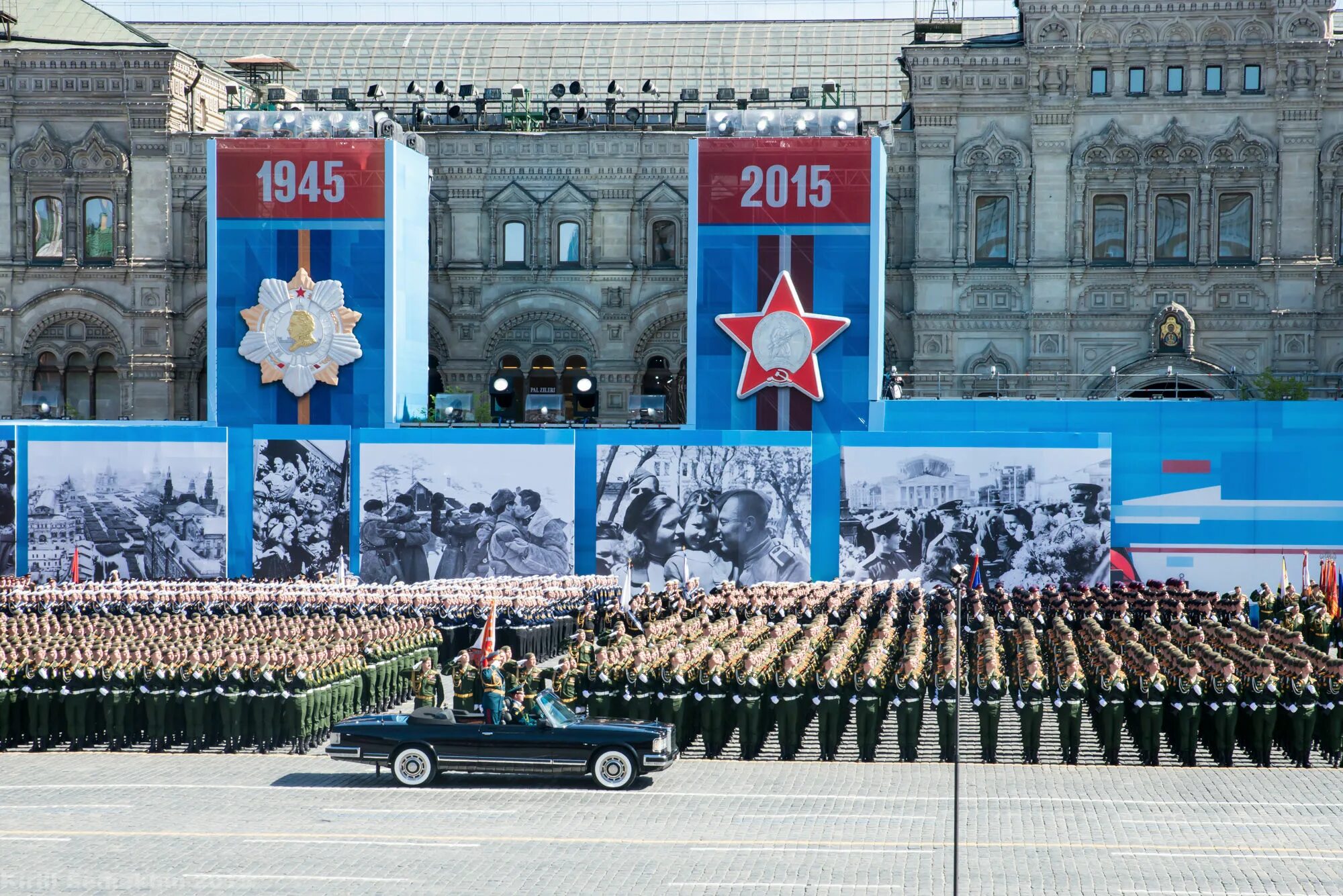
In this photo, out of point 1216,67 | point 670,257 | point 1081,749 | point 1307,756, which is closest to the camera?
point 1307,756

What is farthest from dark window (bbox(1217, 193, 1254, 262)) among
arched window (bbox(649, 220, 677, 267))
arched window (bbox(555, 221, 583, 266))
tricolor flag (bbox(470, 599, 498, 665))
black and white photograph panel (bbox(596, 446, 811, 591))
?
tricolor flag (bbox(470, 599, 498, 665))

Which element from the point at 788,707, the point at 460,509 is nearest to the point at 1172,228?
the point at 460,509

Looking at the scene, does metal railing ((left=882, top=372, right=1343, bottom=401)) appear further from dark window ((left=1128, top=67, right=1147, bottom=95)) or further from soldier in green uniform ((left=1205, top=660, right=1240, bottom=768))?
soldier in green uniform ((left=1205, top=660, right=1240, bottom=768))

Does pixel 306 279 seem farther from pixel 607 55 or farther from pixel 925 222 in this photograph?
pixel 607 55

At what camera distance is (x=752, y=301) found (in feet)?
132

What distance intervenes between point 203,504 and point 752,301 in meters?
13.9

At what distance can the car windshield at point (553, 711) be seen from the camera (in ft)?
62.7

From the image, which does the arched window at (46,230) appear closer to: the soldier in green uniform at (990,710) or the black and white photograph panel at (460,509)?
the black and white photograph panel at (460,509)

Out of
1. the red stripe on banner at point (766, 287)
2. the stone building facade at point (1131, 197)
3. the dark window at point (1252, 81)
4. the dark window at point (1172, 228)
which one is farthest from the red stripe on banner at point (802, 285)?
the dark window at point (1252, 81)

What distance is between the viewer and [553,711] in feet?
63.1

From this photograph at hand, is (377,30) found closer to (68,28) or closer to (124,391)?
(68,28)

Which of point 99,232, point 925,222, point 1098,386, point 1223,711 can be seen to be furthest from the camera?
point 99,232

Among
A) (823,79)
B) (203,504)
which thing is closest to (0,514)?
(203,504)

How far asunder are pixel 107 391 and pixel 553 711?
35.8m
